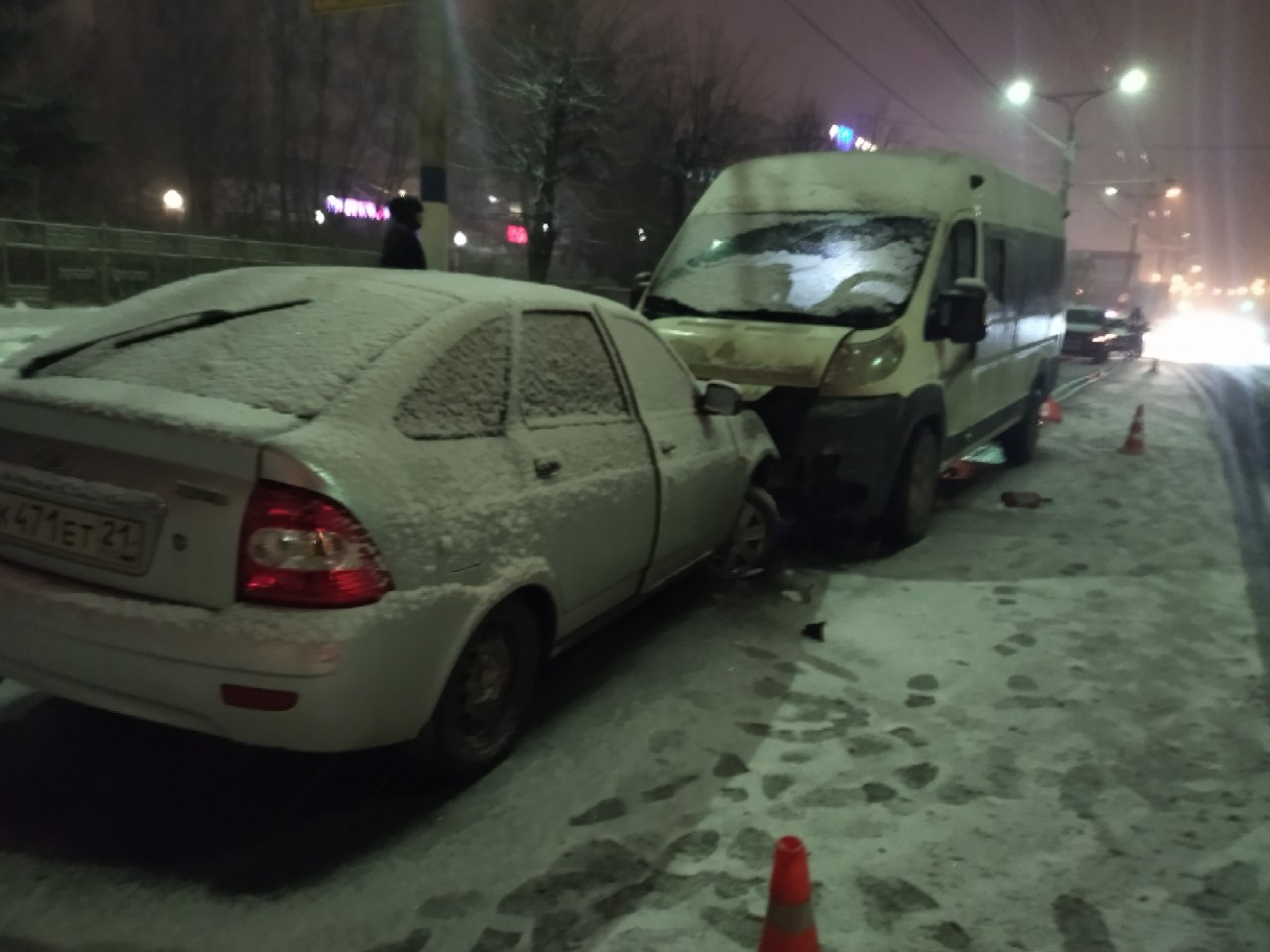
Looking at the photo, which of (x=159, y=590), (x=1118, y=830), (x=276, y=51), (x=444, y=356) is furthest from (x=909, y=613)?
(x=276, y=51)

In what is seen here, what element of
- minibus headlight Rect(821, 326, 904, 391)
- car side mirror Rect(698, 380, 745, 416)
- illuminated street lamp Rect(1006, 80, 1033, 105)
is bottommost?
car side mirror Rect(698, 380, 745, 416)

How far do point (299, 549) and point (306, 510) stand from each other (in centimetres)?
11

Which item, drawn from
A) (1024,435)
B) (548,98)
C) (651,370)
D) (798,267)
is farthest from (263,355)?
(548,98)

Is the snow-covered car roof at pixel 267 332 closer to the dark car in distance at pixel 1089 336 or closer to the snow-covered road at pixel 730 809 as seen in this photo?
the snow-covered road at pixel 730 809

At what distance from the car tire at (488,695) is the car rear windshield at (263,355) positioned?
0.92m

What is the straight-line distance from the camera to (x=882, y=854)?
317 centimetres

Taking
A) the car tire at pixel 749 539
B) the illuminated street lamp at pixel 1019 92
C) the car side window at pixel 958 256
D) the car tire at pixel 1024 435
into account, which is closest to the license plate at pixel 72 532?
the car tire at pixel 749 539

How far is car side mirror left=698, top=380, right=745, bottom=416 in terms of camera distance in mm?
5012

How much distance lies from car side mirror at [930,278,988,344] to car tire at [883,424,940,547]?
624mm

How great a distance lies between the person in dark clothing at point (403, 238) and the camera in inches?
Result: 332

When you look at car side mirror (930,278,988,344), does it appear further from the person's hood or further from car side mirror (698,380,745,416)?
the person's hood

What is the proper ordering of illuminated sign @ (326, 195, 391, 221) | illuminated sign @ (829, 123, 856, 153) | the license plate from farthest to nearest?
illuminated sign @ (326, 195, 391, 221)
illuminated sign @ (829, 123, 856, 153)
the license plate

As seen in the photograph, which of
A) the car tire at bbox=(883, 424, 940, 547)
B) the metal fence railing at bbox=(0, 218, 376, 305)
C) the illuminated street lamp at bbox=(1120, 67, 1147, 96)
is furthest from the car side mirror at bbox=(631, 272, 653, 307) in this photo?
the illuminated street lamp at bbox=(1120, 67, 1147, 96)

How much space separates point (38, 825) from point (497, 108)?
26895 mm
